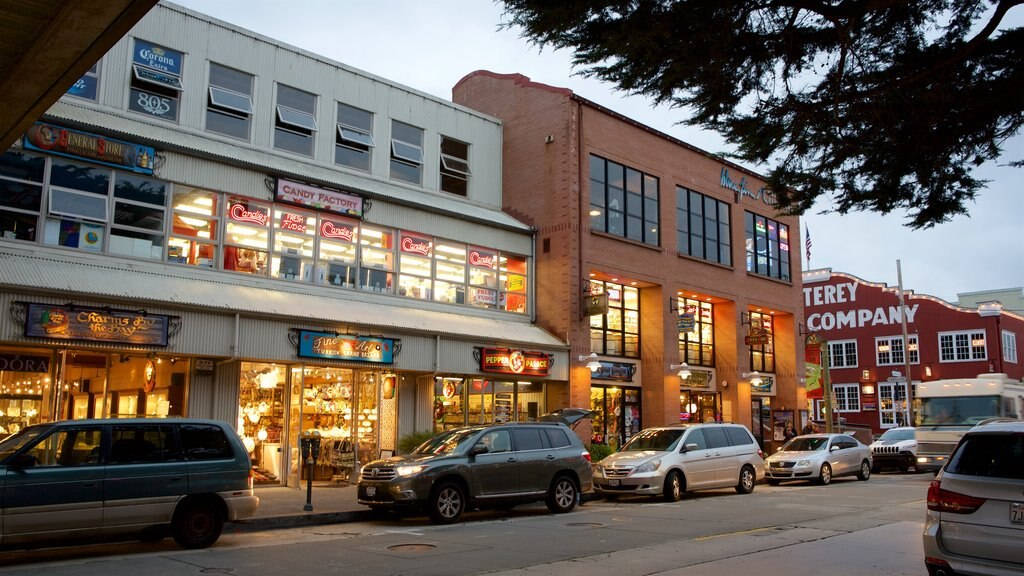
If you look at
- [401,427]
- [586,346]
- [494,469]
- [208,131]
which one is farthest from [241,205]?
[586,346]

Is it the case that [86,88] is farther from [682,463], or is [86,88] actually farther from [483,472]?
[682,463]

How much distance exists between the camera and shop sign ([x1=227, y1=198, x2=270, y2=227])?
1917cm

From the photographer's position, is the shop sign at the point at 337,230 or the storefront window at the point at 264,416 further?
the shop sign at the point at 337,230

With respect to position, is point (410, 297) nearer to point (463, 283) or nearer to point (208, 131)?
point (463, 283)

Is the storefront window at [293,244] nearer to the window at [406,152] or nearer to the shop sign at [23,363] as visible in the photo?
the window at [406,152]

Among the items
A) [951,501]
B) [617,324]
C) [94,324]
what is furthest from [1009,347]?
[94,324]

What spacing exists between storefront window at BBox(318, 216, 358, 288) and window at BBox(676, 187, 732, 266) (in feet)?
45.9

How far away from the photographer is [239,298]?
18.0m

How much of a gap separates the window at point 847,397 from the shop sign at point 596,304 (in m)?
37.4

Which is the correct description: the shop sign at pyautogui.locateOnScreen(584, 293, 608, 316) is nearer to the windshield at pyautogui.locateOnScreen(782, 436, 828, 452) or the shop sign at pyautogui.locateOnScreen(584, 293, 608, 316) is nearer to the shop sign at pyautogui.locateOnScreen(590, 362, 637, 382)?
the shop sign at pyautogui.locateOnScreen(590, 362, 637, 382)

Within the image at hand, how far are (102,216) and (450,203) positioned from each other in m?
9.89

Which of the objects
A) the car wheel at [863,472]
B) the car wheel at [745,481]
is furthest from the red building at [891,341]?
the car wheel at [745,481]

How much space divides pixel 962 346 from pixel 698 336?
28890 mm

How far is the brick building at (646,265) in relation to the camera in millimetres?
25828
